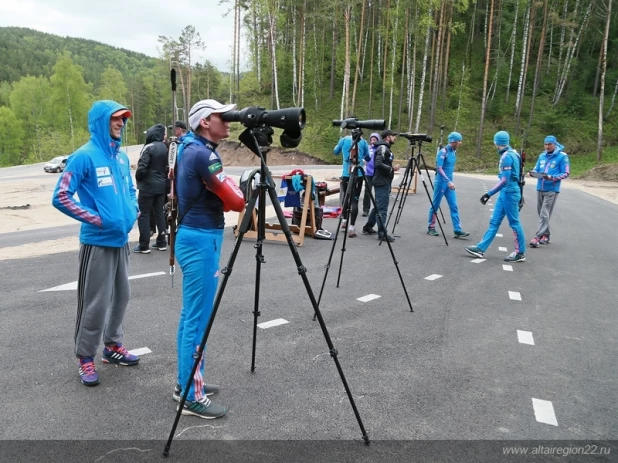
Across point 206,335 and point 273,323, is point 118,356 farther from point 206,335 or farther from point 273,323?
point 273,323

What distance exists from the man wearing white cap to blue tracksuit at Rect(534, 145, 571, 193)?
7530 millimetres

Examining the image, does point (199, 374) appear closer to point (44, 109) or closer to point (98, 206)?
point (98, 206)

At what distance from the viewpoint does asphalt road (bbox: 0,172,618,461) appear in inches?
105

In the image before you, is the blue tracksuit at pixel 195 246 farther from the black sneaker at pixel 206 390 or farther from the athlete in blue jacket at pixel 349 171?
the athlete in blue jacket at pixel 349 171

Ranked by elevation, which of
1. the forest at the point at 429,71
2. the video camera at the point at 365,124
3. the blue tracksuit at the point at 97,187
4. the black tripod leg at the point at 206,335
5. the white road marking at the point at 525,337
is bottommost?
the white road marking at the point at 525,337

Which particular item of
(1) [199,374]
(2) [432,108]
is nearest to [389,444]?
(1) [199,374]

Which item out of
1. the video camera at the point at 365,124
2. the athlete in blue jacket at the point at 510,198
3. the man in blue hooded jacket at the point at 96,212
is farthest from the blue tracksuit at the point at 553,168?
the man in blue hooded jacket at the point at 96,212

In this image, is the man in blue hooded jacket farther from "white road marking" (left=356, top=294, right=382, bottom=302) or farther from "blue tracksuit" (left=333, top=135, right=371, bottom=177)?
"blue tracksuit" (left=333, top=135, right=371, bottom=177)

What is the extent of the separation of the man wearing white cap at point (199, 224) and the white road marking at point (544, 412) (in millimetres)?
2117

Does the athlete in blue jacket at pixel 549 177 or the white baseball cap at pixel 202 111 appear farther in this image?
the athlete in blue jacket at pixel 549 177

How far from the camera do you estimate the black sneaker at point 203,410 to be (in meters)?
2.81

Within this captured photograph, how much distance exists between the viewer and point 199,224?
271 cm

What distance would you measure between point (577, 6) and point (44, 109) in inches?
2381

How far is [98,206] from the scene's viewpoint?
3131mm
